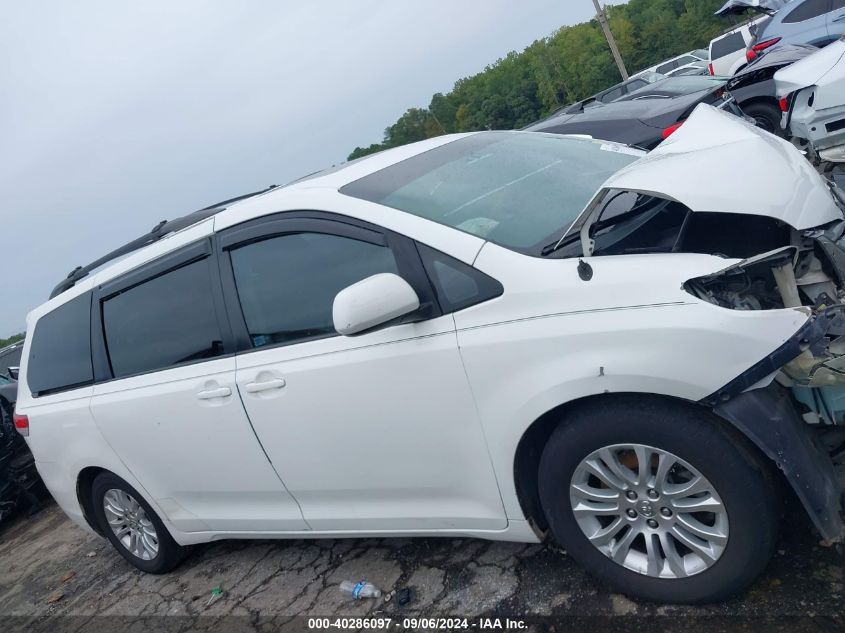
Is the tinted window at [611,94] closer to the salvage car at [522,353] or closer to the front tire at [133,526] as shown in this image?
the salvage car at [522,353]

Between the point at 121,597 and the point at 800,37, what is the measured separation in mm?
10463

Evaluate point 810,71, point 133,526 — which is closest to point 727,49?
point 810,71

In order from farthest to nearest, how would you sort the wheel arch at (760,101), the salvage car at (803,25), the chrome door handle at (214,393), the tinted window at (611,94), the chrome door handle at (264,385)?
the tinted window at (611,94) → the salvage car at (803,25) → the wheel arch at (760,101) → the chrome door handle at (214,393) → the chrome door handle at (264,385)

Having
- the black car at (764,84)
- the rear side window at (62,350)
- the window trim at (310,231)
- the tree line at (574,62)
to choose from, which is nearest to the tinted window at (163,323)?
the window trim at (310,231)

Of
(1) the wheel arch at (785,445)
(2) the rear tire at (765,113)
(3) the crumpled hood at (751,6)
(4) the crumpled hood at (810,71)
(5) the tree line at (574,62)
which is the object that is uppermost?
(5) the tree line at (574,62)

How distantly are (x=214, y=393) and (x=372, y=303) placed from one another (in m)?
1.21

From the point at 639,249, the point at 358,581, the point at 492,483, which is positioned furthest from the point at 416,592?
the point at 639,249

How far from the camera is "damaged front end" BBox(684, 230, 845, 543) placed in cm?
215

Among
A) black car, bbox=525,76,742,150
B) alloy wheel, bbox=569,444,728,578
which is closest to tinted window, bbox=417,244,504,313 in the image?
alloy wheel, bbox=569,444,728,578

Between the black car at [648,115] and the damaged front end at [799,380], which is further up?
the black car at [648,115]

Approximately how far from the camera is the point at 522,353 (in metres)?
2.47

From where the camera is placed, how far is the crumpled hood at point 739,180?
2.35m

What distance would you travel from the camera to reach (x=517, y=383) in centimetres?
250

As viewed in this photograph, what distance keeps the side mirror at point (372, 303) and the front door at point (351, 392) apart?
168 millimetres
